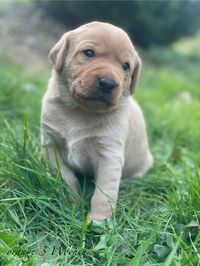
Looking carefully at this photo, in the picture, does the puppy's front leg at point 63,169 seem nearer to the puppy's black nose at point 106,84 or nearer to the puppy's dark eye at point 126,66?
the puppy's black nose at point 106,84

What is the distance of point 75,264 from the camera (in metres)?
→ 2.75

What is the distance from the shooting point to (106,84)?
3096 mm

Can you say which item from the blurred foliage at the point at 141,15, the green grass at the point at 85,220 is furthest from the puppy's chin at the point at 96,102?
the blurred foliage at the point at 141,15

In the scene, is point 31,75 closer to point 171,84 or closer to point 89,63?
point 171,84

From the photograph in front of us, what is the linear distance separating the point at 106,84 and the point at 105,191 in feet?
2.35

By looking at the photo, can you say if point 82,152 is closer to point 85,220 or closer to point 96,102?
point 96,102

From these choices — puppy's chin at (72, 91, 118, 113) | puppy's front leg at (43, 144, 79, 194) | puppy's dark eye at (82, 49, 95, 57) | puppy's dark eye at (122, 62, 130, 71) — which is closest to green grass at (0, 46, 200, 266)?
puppy's front leg at (43, 144, 79, 194)

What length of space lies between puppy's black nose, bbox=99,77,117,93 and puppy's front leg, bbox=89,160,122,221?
21.5 inches

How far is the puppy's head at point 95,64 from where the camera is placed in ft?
10.3

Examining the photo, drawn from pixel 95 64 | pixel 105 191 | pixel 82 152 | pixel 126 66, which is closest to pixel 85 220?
pixel 105 191

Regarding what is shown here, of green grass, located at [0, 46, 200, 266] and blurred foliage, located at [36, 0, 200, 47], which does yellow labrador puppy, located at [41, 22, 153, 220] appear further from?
blurred foliage, located at [36, 0, 200, 47]

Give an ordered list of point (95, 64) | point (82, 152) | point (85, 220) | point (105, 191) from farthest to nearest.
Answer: point (82, 152) < point (105, 191) < point (95, 64) < point (85, 220)

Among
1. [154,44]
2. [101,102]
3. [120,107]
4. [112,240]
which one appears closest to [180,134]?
[120,107]

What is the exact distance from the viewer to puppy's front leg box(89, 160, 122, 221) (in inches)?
127
